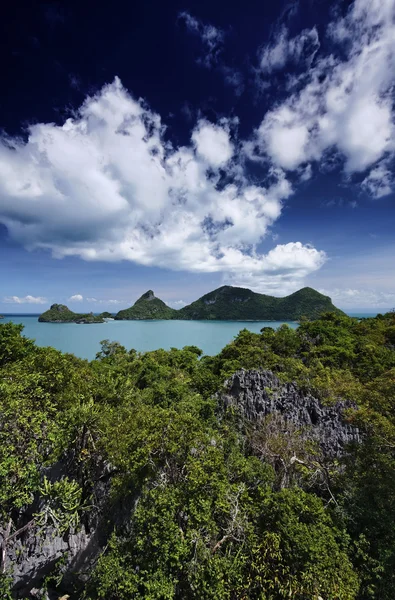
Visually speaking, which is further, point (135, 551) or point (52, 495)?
point (52, 495)

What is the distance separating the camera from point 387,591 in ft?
19.6

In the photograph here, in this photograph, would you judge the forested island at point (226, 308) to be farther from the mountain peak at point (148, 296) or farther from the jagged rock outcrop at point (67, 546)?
the jagged rock outcrop at point (67, 546)

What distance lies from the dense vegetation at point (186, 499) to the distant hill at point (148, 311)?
139177 millimetres

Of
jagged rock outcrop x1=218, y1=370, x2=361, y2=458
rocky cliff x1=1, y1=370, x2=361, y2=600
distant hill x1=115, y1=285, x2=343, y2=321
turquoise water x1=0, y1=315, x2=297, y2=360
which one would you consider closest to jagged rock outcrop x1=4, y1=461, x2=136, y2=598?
rocky cliff x1=1, y1=370, x2=361, y2=600

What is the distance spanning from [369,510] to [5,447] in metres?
9.90

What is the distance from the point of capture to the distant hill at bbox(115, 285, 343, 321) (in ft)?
386

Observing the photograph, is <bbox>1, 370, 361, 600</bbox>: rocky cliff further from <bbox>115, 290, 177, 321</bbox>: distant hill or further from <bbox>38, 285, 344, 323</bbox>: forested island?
<bbox>115, 290, 177, 321</bbox>: distant hill

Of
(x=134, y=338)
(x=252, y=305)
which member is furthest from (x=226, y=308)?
(x=134, y=338)

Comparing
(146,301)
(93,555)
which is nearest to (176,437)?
(93,555)

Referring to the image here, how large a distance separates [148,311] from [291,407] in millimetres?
141763

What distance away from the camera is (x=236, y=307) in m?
138

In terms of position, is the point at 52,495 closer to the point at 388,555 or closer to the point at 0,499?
the point at 0,499

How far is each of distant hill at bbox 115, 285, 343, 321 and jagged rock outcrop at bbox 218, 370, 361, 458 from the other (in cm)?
10192

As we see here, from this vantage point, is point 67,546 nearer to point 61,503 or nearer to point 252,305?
point 61,503
